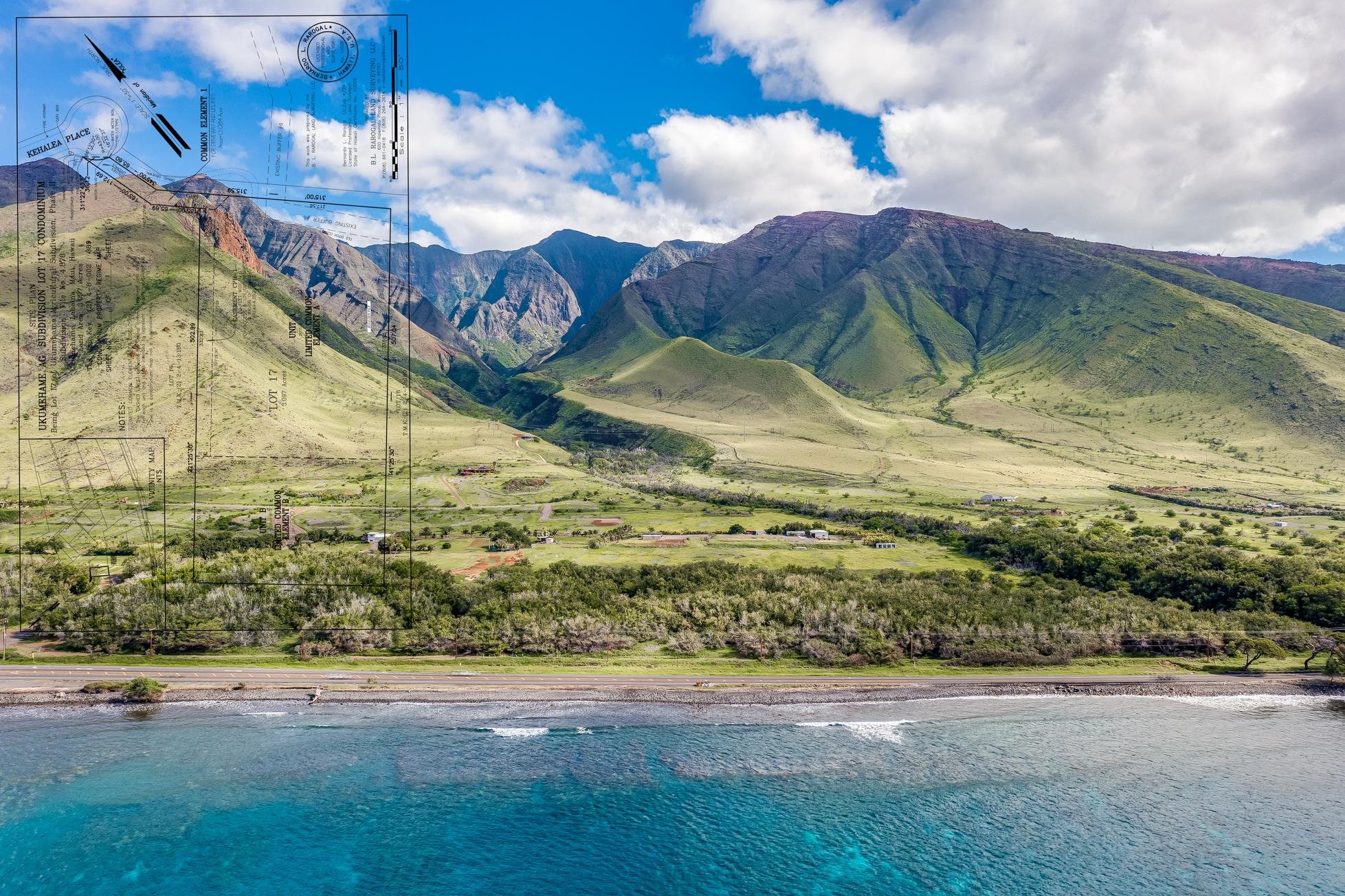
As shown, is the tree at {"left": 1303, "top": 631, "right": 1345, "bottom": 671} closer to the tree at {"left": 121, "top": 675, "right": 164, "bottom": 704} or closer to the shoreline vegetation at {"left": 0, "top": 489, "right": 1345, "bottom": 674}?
the shoreline vegetation at {"left": 0, "top": 489, "right": 1345, "bottom": 674}

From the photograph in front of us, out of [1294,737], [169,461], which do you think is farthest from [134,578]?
[1294,737]

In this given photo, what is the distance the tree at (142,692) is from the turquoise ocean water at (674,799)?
196 cm

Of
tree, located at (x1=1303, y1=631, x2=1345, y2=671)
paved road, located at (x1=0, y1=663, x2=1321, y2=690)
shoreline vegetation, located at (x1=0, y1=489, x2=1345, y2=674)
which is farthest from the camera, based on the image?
tree, located at (x1=1303, y1=631, x2=1345, y2=671)

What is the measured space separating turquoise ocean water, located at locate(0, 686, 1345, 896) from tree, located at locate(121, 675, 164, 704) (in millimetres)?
1964

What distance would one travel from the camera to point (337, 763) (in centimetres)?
5756

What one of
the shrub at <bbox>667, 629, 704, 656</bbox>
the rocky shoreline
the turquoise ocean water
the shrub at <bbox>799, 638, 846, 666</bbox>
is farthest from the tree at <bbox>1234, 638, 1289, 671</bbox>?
the shrub at <bbox>667, 629, 704, 656</bbox>

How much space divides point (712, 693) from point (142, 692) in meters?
51.6

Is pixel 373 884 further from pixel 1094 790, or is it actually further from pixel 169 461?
pixel 169 461

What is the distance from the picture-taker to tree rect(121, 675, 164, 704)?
66.6 meters

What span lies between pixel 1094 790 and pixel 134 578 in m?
102

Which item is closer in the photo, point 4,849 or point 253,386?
point 4,849

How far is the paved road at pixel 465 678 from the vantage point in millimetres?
70312

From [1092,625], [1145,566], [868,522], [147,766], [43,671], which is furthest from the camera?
[868,522]

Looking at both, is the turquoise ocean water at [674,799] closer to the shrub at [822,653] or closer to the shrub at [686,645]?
the shrub at [822,653]
